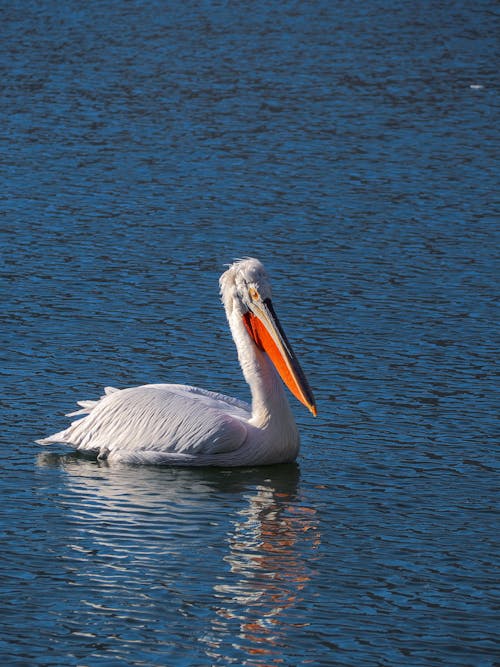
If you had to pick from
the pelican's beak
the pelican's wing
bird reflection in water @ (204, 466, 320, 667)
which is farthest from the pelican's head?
bird reflection in water @ (204, 466, 320, 667)

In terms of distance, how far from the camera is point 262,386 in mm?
7516

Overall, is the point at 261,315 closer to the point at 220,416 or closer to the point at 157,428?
the point at 220,416

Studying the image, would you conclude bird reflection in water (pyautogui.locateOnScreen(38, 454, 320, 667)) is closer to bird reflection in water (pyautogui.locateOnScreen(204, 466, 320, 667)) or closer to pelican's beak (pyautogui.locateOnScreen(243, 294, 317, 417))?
bird reflection in water (pyautogui.locateOnScreen(204, 466, 320, 667))

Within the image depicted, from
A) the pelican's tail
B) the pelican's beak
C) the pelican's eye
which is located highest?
the pelican's eye

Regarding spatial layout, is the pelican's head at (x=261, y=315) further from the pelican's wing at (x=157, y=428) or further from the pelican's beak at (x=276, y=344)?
the pelican's wing at (x=157, y=428)

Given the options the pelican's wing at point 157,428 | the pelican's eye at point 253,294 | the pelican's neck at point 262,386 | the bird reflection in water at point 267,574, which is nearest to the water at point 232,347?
the bird reflection in water at point 267,574

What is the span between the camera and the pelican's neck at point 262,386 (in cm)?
744

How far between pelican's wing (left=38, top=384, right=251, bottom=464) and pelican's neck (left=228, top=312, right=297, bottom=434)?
0.38 feet

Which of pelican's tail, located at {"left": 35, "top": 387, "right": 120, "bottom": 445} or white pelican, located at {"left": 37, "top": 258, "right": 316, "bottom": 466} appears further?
pelican's tail, located at {"left": 35, "top": 387, "right": 120, "bottom": 445}

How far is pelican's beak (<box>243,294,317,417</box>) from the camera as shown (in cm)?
753

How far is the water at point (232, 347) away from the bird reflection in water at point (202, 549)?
1 centimetres

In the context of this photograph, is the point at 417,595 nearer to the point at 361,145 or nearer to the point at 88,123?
the point at 361,145

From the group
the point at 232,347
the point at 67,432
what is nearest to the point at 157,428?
the point at 67,432

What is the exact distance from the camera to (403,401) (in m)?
8.28
